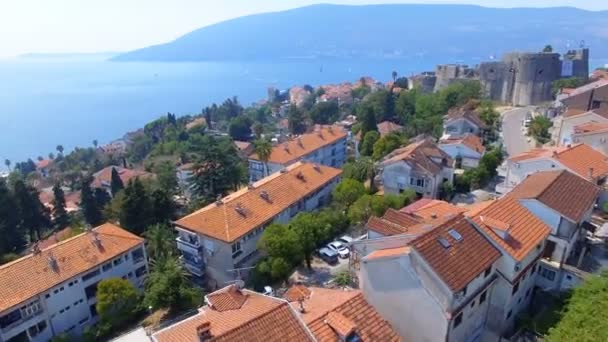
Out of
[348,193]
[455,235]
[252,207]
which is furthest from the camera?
[348,193]

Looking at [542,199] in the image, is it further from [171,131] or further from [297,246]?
[171,131]

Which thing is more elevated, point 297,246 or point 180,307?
point 297,246

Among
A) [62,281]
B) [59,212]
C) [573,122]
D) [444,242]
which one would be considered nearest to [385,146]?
[573,122]

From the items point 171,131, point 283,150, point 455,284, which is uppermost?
point 455,284

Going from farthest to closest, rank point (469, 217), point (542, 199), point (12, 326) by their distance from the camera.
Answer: point (12, 326) < point (542, 199) < point (469, 217)

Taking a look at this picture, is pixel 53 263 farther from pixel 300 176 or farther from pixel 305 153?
pixel 305 153

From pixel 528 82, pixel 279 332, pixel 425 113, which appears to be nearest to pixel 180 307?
pixel 279 332

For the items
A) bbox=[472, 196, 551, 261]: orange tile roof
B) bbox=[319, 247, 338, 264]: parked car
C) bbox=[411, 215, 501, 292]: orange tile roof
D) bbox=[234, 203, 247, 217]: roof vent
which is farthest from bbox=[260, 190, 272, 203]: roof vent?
bbox=[472, 196, 551, 261]: orange tile roof
